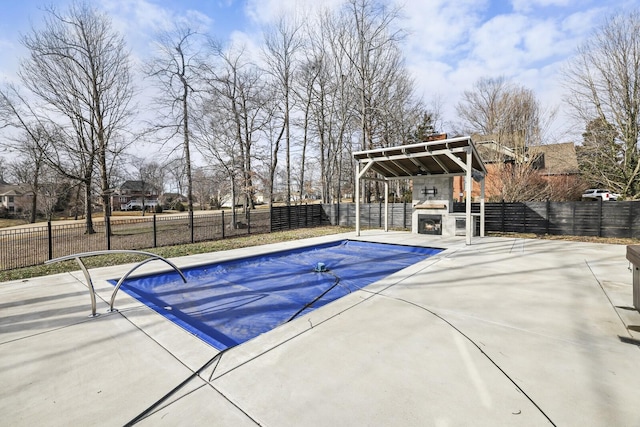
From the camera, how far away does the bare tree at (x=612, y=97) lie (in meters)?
12.2

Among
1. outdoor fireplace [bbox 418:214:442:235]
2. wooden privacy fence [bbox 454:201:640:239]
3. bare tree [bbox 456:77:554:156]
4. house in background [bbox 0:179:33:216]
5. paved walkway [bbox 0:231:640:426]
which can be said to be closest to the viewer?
paved walkway [bbox 0:231:640:426]

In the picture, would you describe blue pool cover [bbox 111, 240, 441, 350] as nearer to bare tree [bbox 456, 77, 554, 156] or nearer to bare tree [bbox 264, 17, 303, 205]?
bare tree [bbox 264, 17, 303, 205]

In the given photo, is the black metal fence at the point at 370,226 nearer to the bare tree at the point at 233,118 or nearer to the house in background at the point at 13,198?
the bare tree at the point at 233,118

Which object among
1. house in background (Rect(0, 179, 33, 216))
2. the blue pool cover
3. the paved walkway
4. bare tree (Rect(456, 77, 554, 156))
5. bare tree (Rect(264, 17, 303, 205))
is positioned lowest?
the blue pool cover

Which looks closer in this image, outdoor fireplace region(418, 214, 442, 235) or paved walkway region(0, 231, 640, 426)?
paved walkway region(0, 231, 640, 426)

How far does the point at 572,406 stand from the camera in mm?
1896

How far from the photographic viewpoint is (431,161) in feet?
34.1

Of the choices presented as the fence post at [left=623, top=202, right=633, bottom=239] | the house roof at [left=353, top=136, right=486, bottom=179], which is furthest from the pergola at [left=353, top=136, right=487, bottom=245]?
the fence post at [left=623, top=202, right=633, bottom=239]

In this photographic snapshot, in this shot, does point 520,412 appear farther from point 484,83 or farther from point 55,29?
point 484,83

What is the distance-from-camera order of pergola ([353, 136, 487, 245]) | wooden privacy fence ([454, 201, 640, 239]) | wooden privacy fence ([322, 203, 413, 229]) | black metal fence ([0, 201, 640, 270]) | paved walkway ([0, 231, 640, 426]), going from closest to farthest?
1. paved walkway ([0, 231, 640, 426])
2. pergola ([353, 136, 487, 245])
3. black metal fence ([0, 201, 640, 270])
4. wooden privacy fence ([454, 201, 640, 239])
5. wooden privacy fence ([322, 203, 413, 229])

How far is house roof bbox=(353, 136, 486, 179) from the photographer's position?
8711mm

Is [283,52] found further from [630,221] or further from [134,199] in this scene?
[134,199]

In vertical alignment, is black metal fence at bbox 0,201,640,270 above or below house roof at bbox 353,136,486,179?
below

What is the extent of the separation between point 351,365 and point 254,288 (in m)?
3.20
